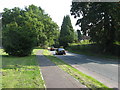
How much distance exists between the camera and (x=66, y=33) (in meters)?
78.3

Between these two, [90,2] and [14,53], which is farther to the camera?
[90,2]

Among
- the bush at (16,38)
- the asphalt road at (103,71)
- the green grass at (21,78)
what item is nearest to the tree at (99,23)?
the bush at (16,38)

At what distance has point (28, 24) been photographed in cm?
2342

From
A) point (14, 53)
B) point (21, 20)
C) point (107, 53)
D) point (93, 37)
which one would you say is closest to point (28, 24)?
point (21, 20)

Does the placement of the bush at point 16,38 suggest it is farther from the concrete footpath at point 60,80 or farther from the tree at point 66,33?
the tree at point 66,33

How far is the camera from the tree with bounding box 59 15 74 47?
73438mm

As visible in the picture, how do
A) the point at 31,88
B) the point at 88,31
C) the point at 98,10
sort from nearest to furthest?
the point at 31,88, the point at 98,10, the point at 88,31

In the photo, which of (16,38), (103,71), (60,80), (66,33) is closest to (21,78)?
(60,80)

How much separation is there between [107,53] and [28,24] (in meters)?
16.6

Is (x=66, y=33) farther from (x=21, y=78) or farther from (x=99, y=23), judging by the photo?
(x=21, y=78)

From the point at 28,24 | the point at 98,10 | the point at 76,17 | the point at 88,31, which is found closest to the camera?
the point at 28,24

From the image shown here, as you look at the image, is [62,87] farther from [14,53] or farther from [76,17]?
[76,17]

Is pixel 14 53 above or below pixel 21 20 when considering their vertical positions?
below

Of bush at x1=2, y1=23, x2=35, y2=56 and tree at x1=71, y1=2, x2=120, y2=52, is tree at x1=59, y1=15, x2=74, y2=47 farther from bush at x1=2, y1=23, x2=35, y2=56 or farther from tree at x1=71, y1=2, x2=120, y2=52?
bush at x1=2, y1=23, x2=35, y2=56
